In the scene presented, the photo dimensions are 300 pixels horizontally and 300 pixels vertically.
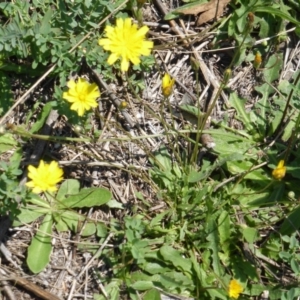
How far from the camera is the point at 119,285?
A: 320 cm

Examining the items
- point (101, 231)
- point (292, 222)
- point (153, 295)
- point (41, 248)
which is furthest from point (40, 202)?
point (292, 222)

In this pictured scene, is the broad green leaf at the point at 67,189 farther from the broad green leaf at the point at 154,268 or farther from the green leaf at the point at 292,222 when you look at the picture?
the green leaf at the point at 292,222

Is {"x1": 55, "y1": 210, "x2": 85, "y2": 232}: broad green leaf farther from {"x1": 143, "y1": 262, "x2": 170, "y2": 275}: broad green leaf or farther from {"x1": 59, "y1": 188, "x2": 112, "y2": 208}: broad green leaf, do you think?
{"x1": 143, "y1": 262, "x2": 170, "y2": 275}: broad green leaf

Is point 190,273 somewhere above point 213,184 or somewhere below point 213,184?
below

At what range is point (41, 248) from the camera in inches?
127

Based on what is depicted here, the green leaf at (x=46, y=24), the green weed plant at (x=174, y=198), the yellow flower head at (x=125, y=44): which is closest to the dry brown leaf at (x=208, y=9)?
the green weed plant at (x=174, y=198)

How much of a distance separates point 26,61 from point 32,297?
1259 millimetres

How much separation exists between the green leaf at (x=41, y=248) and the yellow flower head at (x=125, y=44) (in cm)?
90

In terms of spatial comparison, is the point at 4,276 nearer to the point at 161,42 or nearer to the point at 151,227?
the point at 151,227

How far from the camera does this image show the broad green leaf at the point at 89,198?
3.30 metres

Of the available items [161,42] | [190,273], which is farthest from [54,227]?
[161,42]

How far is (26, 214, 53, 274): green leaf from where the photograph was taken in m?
3.18

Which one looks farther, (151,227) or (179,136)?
(179,136)

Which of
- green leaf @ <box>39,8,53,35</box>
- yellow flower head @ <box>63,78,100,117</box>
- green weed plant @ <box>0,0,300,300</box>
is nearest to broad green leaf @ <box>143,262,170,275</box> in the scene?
green weed plant @ <box>0,0,300,300</box>
